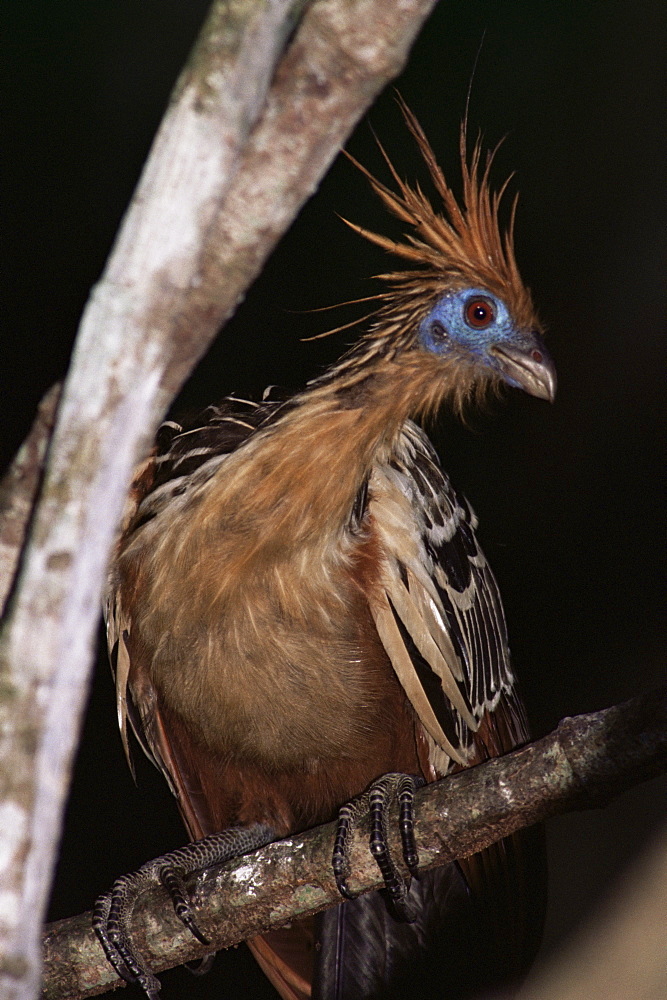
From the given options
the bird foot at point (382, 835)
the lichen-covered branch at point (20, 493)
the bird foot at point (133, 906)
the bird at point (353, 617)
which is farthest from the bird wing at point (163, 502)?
the lichen-covered branch at point (20, 493)

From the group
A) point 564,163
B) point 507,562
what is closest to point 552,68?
point 564,163

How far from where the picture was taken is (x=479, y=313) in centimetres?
147

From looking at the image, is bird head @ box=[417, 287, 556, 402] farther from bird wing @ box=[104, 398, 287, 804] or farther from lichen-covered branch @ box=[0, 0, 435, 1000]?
lichen-covered branch @ box=[0, 0, 435, 1000]

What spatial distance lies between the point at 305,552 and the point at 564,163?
1185 mm

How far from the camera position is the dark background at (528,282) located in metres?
1.87

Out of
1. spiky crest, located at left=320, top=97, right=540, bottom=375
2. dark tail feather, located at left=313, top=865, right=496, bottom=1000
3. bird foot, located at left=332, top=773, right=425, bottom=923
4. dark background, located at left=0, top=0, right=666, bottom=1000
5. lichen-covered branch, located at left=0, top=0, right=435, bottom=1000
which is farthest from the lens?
dark background, located at left=0, top=0, right=666, bottom=1000

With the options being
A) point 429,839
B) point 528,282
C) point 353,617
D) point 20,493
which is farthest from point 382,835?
point 528,282

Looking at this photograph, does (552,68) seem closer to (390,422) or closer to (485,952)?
(390,422)

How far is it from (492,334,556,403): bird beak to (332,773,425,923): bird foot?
2.14 feet

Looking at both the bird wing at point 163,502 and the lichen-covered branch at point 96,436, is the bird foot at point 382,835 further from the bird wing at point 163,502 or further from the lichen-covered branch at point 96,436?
the lichen-covered branch at point 96,436

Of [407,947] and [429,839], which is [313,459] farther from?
[407,947]

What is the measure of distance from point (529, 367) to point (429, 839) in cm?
74

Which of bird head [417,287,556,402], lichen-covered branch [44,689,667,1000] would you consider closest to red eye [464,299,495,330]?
bird head [417,287,556,402]

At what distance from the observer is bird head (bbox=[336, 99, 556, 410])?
1427 millimetres
